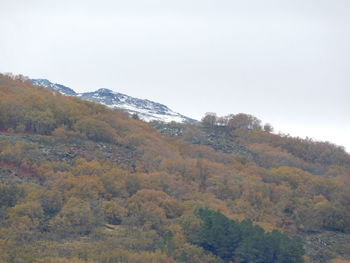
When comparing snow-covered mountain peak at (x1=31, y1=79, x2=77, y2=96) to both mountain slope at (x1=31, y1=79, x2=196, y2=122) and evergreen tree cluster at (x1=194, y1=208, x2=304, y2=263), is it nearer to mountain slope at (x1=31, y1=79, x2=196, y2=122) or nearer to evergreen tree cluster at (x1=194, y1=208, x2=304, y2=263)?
mountain slope at (x1=31, y1=79, x2=196, y2=122)

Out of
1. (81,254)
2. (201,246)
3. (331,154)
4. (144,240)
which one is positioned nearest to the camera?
(81,254)

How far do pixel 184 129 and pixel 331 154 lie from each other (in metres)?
17.4

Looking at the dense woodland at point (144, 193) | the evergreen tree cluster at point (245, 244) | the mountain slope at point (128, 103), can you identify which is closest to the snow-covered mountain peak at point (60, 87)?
the mountain slope at point (128, 103)

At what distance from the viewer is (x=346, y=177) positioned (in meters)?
62.0

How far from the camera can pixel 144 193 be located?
43.8m

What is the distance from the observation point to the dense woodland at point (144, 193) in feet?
116

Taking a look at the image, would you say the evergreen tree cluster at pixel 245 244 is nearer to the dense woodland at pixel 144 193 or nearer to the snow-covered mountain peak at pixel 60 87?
the dense woodland at pixel 144 193

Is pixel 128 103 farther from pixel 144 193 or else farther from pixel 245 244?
pixel 245 244

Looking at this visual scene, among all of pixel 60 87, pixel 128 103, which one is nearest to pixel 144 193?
pixel 128 103

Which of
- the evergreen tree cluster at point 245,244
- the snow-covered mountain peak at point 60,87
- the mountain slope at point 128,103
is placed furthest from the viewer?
the snow-covered mountain peak at point 60,87

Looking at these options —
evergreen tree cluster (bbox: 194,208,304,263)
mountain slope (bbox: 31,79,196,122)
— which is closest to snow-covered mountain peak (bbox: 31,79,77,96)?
mountain slope (bbox: 31,79,196,122)

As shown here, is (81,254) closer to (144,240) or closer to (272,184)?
(144,240)

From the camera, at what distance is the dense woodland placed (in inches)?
1394

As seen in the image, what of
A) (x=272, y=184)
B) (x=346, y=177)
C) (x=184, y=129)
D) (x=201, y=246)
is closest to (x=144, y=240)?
(x=201, y=246)
